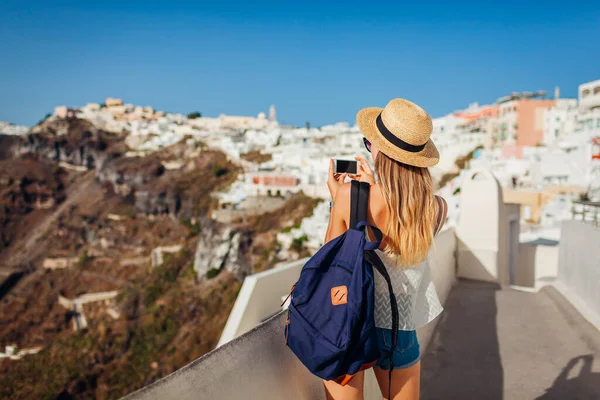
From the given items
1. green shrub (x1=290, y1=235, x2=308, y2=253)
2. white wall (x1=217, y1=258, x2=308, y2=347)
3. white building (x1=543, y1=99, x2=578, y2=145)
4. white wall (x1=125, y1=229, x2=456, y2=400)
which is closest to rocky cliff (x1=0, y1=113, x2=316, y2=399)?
green shrub (x1=290, y1=235, x2=308, y2=253)

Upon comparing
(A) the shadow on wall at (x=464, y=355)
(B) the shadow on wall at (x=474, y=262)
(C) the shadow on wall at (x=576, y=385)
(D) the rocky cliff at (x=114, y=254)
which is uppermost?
(B) the shadow on wall at (x=474, y=262)

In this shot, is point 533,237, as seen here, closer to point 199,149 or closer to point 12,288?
point 12,288

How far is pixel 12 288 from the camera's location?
5281 centimetres

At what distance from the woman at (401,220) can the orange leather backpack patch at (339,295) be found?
195 mm

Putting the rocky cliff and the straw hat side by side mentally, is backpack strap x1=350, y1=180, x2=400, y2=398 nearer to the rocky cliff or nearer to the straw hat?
the straw hat

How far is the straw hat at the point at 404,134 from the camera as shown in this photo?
1.46 meters

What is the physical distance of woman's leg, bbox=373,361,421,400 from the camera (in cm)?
155

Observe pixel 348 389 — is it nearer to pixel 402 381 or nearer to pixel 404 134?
pixel 402 381

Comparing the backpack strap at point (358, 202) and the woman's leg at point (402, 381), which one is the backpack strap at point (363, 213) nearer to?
the backpack strap at point (358, 202)

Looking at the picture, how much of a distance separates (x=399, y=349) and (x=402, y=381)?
12cm

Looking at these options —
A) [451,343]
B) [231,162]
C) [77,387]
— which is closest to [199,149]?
[231,162]

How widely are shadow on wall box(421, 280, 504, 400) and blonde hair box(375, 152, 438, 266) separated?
68.1 inches

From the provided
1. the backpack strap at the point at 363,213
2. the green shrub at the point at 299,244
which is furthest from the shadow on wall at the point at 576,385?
the green shrub at the point at 299,244

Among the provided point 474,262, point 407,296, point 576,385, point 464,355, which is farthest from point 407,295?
point 474,262
